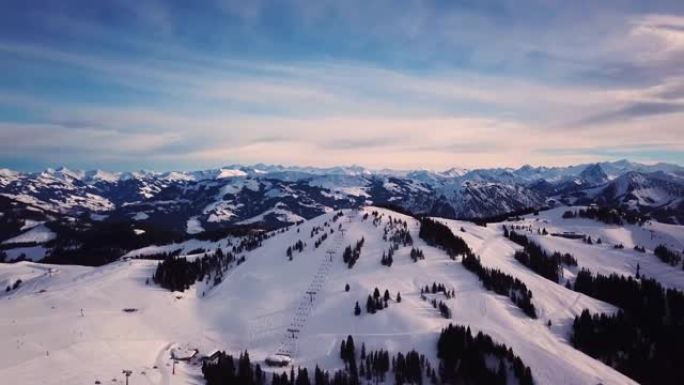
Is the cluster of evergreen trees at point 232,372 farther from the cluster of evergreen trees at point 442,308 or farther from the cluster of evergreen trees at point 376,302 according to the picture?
the cluster of evergreen trees at point 442,308

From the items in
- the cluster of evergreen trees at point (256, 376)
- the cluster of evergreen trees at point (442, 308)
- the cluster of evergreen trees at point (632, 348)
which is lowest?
the cluster of evergreen trees at point (632, 348)

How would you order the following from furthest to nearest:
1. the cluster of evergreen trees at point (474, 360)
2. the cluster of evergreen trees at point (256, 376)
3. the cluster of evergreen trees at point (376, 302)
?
the cluster of evergreen trees at point (376, 302)
the cluster of evergreen trees at point (474, 360)
the cluster of evergreen trees at point (256, 376)

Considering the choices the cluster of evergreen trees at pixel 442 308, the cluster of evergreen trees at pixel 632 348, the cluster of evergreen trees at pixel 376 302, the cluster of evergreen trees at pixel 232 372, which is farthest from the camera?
the cluster of evergreen trees at pixel 376 302

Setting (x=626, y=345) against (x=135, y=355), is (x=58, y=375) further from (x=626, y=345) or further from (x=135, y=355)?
(x=626, y=345)

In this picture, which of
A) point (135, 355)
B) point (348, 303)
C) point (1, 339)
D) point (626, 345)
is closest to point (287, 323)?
point (348, 303)

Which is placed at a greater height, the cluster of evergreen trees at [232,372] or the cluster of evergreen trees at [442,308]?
the cluster of evergreen trees at [442,308]

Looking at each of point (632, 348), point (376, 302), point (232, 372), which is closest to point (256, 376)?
point (232, 372)

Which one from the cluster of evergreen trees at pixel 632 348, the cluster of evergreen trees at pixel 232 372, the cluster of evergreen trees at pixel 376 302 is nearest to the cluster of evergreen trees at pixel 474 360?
the cluster of evergreen trees at pixel 376 302

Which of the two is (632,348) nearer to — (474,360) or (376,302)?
(474,360)

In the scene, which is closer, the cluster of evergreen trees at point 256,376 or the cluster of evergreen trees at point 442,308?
the cluster of evergreen trees at point 256,376
